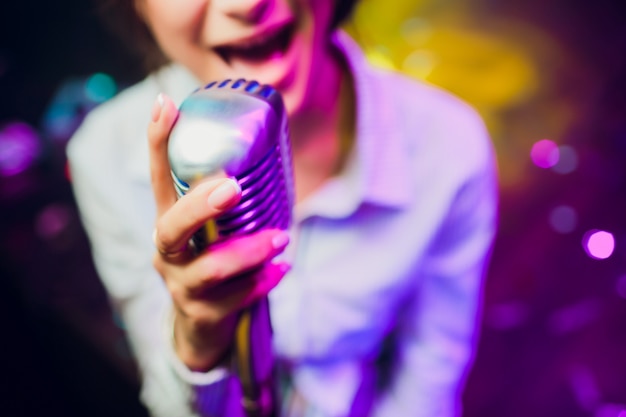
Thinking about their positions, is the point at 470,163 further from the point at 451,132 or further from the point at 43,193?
the point at 43,193

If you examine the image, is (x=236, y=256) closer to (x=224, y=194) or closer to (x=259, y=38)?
(x=224, y=194)

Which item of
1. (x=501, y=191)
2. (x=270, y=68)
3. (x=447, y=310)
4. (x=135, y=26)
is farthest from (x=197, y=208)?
(x=501, y=191)

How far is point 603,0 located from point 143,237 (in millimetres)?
891

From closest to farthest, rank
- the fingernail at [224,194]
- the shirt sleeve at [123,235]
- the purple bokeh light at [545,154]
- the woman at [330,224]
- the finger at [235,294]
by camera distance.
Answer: the fingernail at [224,194] < the finger at [235,294] < the woman at [330,224] < the shirt sleeve at [123,235] < the purple bokeh light at [545,154]

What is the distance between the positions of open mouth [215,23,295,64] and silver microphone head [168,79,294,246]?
5.2 inches

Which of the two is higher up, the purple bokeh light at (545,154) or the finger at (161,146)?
the finger at (161,146)

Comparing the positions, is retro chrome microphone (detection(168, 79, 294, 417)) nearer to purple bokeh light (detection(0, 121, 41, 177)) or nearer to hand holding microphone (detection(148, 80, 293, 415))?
hand holding microphone (detection(148, 80, 293, 415))

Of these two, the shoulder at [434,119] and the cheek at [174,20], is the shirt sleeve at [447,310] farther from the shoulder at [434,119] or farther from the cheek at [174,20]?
the cheek at [174,20]

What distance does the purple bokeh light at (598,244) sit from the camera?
1330 mm

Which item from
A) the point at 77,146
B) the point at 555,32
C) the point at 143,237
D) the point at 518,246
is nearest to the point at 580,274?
the point at 518,246

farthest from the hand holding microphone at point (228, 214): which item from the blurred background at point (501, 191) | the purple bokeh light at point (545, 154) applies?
the purple bokeh light at point (545, 154)

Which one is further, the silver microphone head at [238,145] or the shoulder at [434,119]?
the shoulder at [434,119]

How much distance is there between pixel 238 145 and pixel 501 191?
1.46 metres

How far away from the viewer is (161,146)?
1.29 feet
